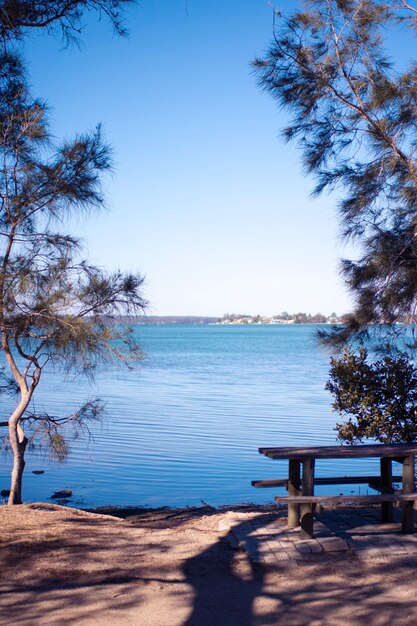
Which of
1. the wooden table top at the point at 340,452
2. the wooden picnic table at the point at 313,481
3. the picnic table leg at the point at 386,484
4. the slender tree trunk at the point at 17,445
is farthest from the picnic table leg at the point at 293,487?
the slender tree trunk at the point at 17,445

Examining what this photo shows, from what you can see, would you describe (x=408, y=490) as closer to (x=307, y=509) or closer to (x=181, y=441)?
(x=307, y=509)

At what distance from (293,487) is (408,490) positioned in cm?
87

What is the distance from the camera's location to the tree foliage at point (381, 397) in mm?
7418

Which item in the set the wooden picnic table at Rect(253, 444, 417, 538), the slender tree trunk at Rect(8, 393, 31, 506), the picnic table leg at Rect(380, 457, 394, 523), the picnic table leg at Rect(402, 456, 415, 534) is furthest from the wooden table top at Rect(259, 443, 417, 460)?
the slender tree trunk at Rect(8, 393, 31, 506)

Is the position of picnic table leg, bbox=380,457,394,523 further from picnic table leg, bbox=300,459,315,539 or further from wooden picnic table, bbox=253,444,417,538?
picnic table leg, bbox=300,459,315,539

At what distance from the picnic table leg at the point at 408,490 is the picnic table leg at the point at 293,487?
2.64 ft

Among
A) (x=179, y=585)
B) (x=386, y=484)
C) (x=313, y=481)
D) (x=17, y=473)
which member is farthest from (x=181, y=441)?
(x=179, y=585)

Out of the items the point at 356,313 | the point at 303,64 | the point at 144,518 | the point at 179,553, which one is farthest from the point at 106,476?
the point at 303,64

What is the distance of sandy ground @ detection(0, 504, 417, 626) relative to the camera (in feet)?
12.4

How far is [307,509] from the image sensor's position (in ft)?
16.7

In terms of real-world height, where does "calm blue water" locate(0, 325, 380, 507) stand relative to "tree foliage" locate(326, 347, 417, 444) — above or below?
below

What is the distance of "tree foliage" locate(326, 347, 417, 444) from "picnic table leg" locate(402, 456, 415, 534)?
6.66ft

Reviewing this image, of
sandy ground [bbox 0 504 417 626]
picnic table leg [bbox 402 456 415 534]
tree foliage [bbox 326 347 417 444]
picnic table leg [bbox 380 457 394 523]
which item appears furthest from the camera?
tree foliage [bbox 326 347 417 444]

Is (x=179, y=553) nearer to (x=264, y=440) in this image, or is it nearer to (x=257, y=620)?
(x=257, y=620)
